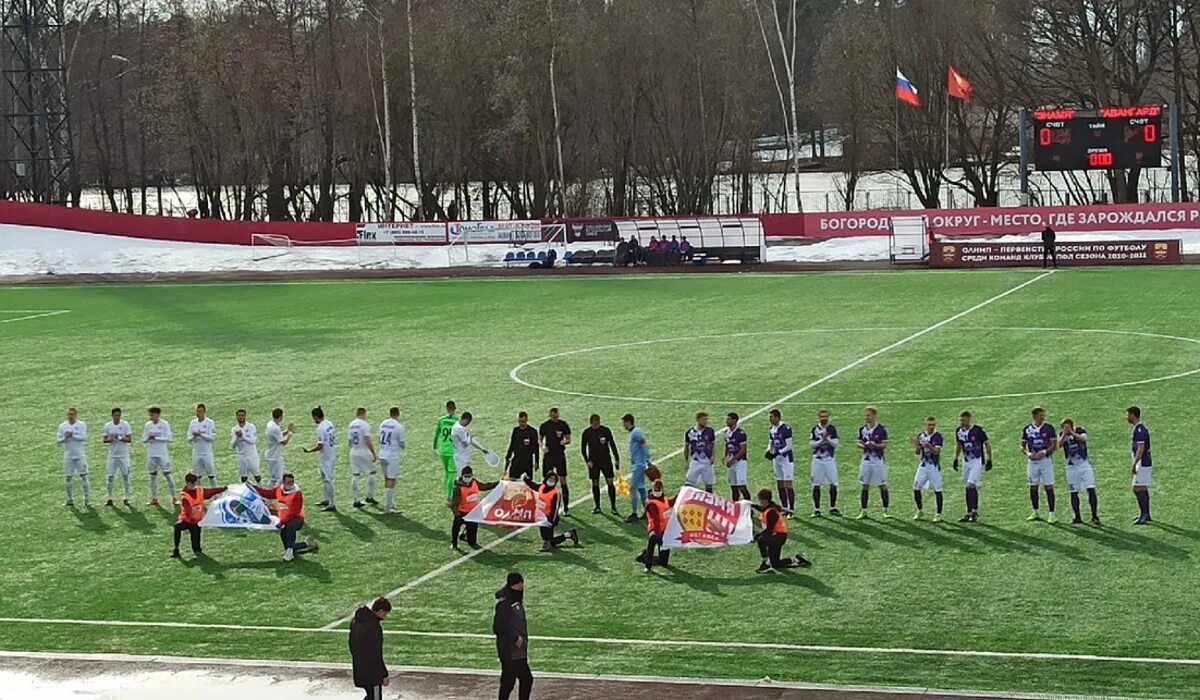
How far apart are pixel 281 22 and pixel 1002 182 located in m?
42.9

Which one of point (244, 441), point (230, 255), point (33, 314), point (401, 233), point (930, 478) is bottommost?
point (930, 478)

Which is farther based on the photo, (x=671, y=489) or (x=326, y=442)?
(x=671, y=489)

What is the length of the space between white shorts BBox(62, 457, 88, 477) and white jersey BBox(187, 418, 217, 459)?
1.71 metres

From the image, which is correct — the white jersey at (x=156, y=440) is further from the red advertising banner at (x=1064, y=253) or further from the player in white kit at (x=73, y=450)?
the red advertising banner at (x=1064, y=253)

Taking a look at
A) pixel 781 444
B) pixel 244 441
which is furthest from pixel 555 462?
pixel 244 441

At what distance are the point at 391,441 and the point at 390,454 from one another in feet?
0.61

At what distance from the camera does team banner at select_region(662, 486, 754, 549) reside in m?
21.1

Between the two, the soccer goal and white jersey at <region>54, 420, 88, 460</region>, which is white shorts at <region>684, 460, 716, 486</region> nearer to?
white jersey at <region>54, 420, 88, 460</region>

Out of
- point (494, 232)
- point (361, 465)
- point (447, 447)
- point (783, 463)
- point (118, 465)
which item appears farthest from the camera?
point (494, 232)

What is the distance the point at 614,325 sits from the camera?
47.2 meters

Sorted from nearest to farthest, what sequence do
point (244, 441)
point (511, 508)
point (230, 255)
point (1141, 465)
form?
point (1141, 465) → point (511, 508) → point (244, 441) → point (230, 255)

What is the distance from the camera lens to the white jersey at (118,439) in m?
26.0

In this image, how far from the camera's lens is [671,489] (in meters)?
26.0

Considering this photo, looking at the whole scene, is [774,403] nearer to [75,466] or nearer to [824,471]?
[824,471]
